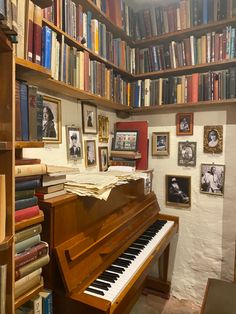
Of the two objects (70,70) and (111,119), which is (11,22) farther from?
(111,119)

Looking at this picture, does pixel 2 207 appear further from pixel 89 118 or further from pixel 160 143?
pixel 160 143

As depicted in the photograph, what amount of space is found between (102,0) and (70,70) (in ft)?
2.37

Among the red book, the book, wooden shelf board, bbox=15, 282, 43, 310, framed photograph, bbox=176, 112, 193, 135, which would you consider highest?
framed photograph, bbox=176, 112, 193, 135

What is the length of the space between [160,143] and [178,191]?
48cm

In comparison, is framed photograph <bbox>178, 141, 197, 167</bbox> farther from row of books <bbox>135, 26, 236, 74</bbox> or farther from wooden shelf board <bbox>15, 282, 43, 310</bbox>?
wooden shelf board <bbox>15, 282, 43, 310</bbox>

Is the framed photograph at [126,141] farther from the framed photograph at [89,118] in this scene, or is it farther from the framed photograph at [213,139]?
the framed photograph at [213,139]

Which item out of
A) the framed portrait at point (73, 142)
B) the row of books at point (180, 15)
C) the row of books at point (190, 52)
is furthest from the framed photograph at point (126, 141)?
the row of books at point (180, 15)

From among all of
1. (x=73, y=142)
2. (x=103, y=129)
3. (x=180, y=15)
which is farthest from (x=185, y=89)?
(x=73, y=142)

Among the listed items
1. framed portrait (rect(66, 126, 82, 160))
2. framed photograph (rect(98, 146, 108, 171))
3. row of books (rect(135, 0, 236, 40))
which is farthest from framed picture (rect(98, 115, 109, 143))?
row of books (rect(135, 0, 236, 40))

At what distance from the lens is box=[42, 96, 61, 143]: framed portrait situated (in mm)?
1496

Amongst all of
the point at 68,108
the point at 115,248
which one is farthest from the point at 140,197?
the point at 68,108

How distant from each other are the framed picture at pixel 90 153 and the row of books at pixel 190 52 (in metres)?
0.88

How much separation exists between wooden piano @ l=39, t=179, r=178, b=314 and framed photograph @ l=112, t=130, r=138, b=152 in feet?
1.65

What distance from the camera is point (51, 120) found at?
5.08ft
